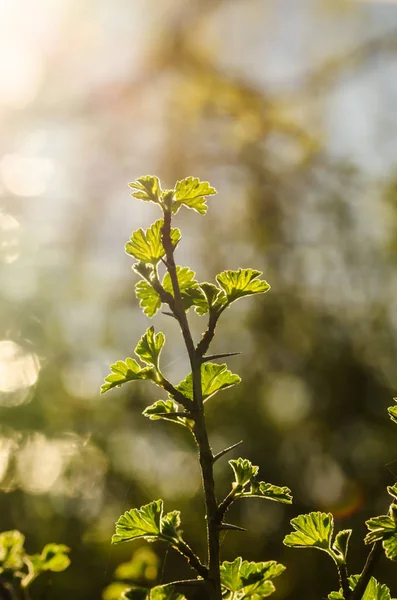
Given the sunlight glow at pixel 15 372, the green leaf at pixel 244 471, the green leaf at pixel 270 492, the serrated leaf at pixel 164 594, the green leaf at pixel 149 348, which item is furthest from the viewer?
the sunlight glow at pixel 15 372

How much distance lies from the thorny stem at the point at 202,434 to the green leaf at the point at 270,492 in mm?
207

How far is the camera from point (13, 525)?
8352 mm

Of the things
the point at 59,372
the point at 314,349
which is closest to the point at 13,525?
the point at 59,372

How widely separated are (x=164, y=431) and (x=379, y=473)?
154 inches

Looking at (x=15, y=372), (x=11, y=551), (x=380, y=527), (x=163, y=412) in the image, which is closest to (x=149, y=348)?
(x=163, y=412)

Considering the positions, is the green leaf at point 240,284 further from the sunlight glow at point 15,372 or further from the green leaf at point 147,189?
the sunlight glow at point 15,372

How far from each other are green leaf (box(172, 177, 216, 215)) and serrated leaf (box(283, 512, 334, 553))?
90 centimetres

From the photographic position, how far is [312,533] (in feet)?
4.92

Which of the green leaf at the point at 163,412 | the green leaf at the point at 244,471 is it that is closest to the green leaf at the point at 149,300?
the green leaf at the point at 163,412

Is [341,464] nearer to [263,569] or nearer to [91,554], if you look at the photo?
[91,554]

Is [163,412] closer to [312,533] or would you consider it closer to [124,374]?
[124,374]

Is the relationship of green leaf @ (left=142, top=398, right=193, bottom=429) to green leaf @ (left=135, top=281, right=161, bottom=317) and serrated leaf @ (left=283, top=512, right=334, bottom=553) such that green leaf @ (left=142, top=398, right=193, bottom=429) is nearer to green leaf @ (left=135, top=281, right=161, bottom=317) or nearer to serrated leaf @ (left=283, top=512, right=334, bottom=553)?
green leaf @ (left=135, top=281, right=161, bottom=317)

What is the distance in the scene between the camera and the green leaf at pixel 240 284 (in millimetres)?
1534

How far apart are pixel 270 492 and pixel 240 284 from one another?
1.85 ft
